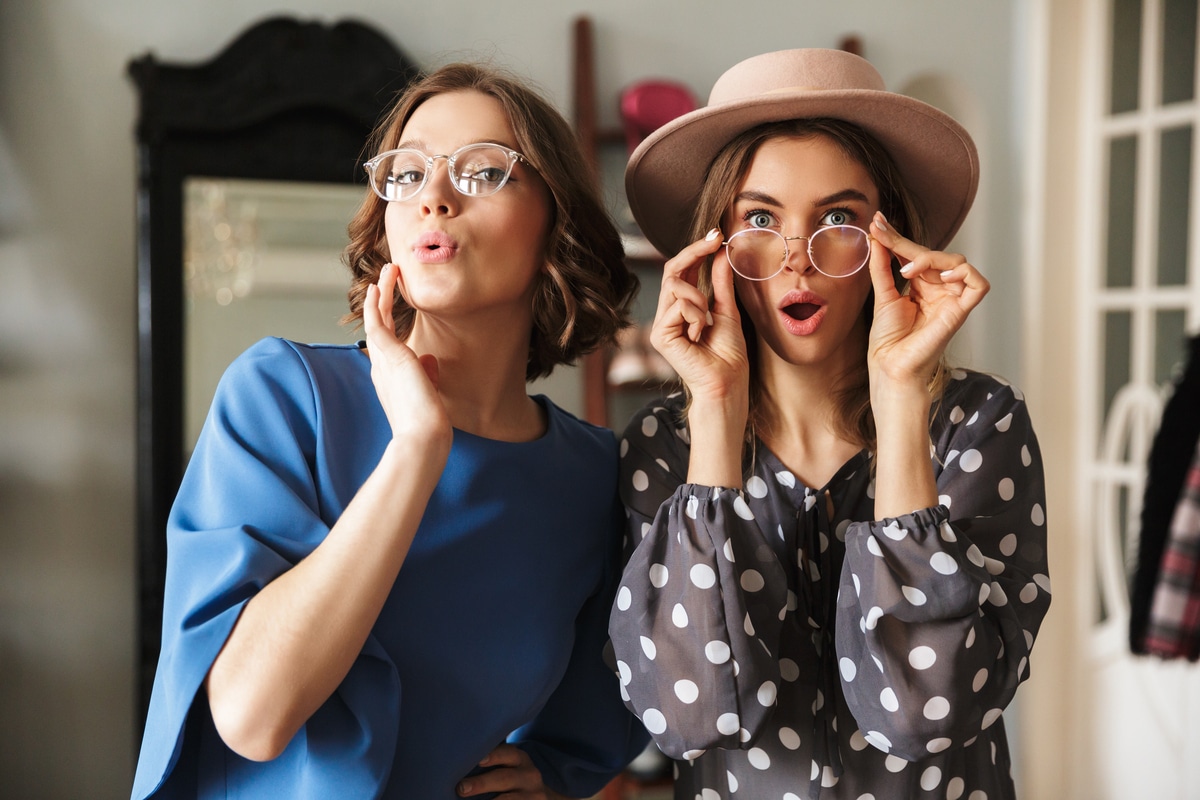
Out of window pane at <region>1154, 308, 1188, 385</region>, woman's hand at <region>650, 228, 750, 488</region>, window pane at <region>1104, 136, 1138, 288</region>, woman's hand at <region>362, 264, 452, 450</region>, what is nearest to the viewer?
woman's hand at <region>362, 264, 452, 450</region>

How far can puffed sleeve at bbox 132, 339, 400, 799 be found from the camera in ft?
3.30

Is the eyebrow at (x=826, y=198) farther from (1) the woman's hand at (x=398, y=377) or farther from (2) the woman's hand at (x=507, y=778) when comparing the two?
(2) the woman's hand at (x=507, y=778)

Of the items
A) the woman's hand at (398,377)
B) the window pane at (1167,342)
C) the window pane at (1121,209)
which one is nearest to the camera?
the woman's hand at (398,377)

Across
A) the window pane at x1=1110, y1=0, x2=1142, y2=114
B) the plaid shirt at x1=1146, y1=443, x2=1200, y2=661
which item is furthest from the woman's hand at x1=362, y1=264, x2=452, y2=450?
the window pane at x1=1110, y1=0, x2=1142, y2=114

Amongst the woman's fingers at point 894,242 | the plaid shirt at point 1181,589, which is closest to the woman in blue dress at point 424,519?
the woman's fingers at point 894,242

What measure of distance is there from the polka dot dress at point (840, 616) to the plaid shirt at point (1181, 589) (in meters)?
0.81

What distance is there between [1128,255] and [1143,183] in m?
0.22

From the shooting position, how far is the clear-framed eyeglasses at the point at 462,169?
1.23 m

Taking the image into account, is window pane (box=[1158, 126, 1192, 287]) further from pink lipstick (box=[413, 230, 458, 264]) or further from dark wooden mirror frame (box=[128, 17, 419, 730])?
pink lipstick (box=[413, 230, 458, 264])

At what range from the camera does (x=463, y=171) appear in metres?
1.23

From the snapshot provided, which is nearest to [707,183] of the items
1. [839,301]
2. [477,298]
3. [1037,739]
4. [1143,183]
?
[839,301]

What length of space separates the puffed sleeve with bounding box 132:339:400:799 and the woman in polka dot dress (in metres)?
0.31

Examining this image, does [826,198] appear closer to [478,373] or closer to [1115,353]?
[478,373]

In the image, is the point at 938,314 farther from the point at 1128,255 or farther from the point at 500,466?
the point at 1128,255
